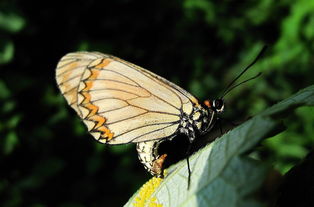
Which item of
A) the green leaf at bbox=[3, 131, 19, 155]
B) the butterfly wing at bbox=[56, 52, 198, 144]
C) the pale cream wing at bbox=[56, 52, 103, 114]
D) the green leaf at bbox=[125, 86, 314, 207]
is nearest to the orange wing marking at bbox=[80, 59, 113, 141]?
the butterfly wing at bbox=[56, 52, 198, 144]

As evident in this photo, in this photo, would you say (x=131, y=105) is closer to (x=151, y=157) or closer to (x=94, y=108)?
(x=94, y=108)

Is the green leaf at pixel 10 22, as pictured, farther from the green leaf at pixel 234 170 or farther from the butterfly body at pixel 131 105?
the green leaf at pixel 234 170

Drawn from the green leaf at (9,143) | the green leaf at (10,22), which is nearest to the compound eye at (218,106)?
the green leaf at (9,143)

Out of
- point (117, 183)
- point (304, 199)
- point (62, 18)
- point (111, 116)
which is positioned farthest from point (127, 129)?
point (62, 18)

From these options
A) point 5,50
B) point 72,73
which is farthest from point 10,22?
point 72,73

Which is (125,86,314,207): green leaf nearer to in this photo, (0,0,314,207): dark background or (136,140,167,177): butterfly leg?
(136,140,167,177): butterfly leg
